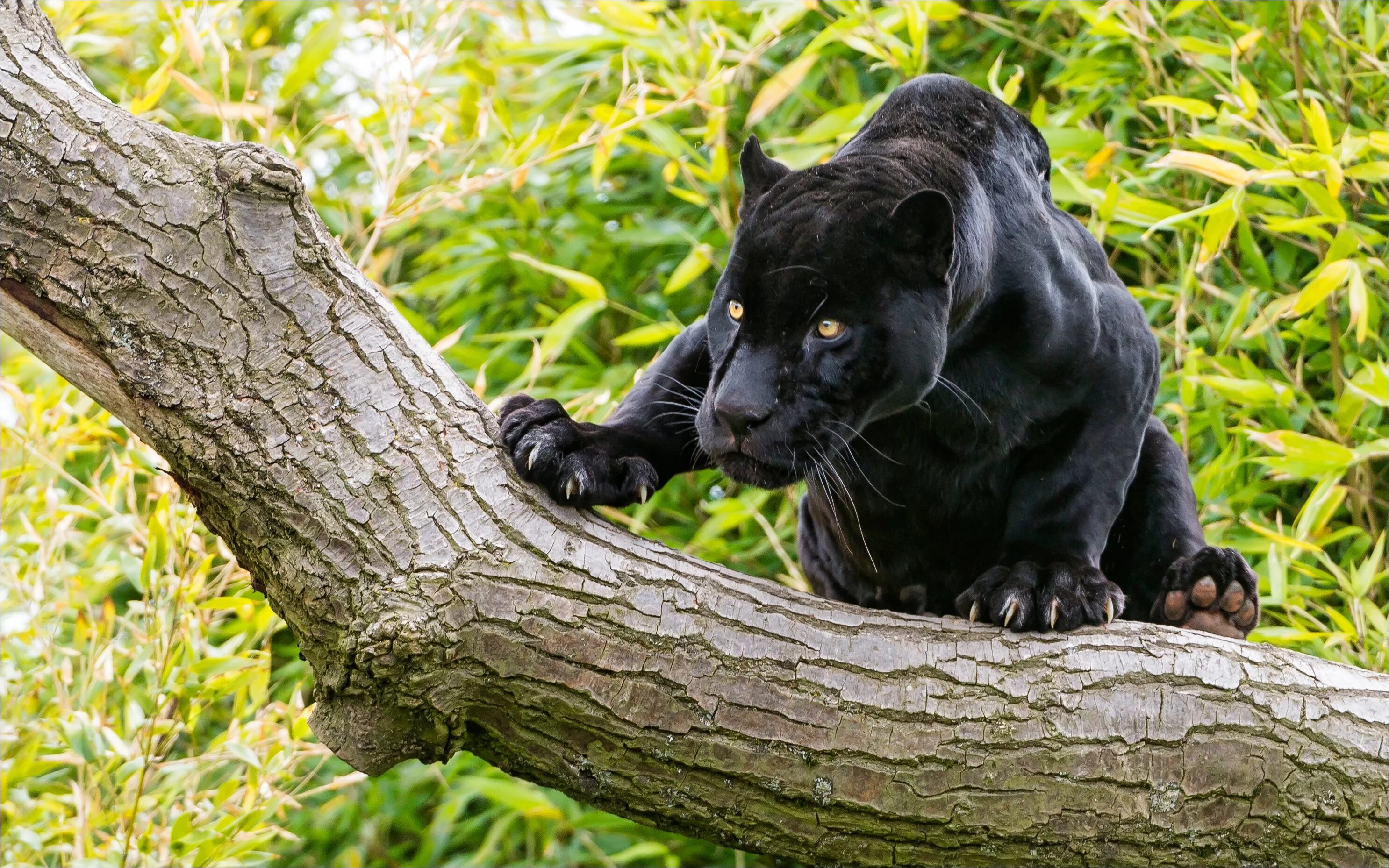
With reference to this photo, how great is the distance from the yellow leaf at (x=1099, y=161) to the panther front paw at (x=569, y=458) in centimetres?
152

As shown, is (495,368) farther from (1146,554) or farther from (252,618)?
(1146,554)

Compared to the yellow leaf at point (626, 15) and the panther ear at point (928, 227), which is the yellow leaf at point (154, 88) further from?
the panther ear at point (928, 227)

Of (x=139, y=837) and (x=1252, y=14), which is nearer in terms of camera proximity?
(x=139, y=837)

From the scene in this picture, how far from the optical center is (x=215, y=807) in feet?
8.43

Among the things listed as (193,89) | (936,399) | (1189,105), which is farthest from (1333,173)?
(193,89)

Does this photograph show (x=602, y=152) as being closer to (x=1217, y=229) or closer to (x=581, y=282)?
(x=581, y=282)

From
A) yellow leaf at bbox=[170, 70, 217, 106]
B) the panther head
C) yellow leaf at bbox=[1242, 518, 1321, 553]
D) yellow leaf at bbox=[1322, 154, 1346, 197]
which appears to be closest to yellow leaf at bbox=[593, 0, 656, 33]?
yellow leaf at bbox=[170, 70, 217, 106]

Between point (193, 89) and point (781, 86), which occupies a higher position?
point (193, 89)

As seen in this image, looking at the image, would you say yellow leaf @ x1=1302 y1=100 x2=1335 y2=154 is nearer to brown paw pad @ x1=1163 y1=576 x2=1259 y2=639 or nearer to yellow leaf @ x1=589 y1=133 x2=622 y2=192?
brown paw pad @ x1=1163 y1=576 x2=1259 y2=639

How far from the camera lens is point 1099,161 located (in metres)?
3.03

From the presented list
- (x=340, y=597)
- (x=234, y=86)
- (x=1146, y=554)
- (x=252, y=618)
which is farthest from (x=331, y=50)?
(x=1146, y=554)

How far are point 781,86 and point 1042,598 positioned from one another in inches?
68.2

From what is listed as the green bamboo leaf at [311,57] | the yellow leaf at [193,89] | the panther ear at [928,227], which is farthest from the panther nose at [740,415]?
the green bamboo leaf at [311,57]

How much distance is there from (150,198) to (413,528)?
1.78 feet
